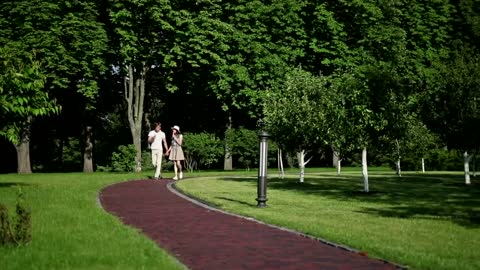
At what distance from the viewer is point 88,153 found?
36688 millimetres

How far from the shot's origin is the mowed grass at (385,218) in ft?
27.4

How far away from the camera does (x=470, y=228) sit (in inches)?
440

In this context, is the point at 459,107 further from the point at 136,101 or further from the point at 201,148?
the point at 136,101

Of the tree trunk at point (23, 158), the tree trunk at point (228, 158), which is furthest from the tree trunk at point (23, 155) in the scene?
the tree trunk at point (228, 158)

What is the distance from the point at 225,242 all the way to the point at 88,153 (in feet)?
95.7

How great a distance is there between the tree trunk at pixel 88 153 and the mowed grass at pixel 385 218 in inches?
739

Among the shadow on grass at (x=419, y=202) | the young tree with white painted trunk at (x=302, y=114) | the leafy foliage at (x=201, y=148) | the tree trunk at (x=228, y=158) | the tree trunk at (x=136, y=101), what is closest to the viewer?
the shadow on grass at (x=419, y=202)

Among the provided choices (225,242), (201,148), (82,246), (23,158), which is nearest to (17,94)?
(82,246)

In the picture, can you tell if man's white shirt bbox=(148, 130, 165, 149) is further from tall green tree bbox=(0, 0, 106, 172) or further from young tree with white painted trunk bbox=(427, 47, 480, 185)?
young tree with white painted trunk bbox=(427, 47, 480, 185)

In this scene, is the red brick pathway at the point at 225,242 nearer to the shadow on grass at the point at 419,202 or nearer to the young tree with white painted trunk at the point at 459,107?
the shadow on grass at the point at 419,202

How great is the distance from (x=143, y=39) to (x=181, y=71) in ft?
11.7

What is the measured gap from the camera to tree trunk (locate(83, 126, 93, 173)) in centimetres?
3653

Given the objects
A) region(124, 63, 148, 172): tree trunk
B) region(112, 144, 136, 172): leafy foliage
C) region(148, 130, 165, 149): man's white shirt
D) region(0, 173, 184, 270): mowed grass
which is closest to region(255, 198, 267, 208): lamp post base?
region(0, 173, 184, 270): mowed grass

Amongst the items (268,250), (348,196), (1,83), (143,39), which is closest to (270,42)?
(143,39)
